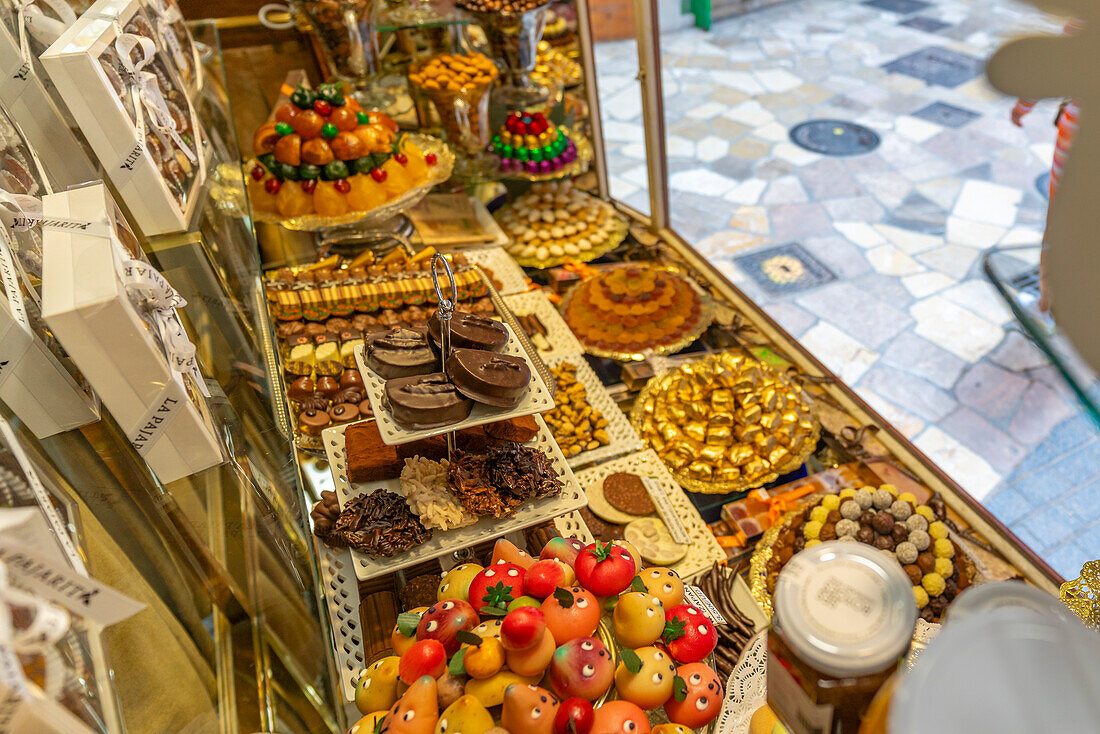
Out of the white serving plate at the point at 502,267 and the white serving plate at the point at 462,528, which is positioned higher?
the white serving plate at the point at 462,528

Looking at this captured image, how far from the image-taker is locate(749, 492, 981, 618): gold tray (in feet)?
4.33

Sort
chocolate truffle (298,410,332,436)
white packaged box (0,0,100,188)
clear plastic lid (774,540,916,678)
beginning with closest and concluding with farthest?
1. clear plastic lid (774,540,916,678)
2. white packaged box (0,0,100,188)
3. chocolate truffle (298,410,332,436)

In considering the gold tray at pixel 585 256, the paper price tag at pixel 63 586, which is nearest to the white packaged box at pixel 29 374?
the paper price tag at pixel 63 586

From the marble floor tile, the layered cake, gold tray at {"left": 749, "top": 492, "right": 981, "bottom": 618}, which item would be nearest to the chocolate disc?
gold tray at {"left": 749, "top": 492, "right": 981, "bottom": 618}

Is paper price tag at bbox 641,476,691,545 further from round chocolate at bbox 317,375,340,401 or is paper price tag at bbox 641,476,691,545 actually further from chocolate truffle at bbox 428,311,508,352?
round chocolate at bbox 317,375,340,401

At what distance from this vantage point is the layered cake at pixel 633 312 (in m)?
1.99

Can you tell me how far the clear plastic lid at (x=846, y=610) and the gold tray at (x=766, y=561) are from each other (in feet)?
2.37

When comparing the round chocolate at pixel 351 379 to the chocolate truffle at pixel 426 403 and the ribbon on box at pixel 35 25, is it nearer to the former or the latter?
the chocolate truffle at pixel 426 403

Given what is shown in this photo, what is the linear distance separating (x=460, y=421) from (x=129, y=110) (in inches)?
32.3

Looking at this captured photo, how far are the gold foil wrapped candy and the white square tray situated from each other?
0.68 metres

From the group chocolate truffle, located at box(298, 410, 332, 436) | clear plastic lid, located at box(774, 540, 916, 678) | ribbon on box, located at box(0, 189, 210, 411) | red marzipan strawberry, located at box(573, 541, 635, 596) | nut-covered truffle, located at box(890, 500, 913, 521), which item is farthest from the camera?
chocolate truffle, located at box(298, 410, 332, 436)

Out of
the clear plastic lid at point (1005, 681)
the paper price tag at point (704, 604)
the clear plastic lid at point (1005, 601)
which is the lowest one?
the paper price tag at point (704, 604)

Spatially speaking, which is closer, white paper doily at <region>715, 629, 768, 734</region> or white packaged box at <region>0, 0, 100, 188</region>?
white paper doily at <region>715, 629, 768, 734</region>

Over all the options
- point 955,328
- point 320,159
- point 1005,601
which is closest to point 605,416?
point 320,159
